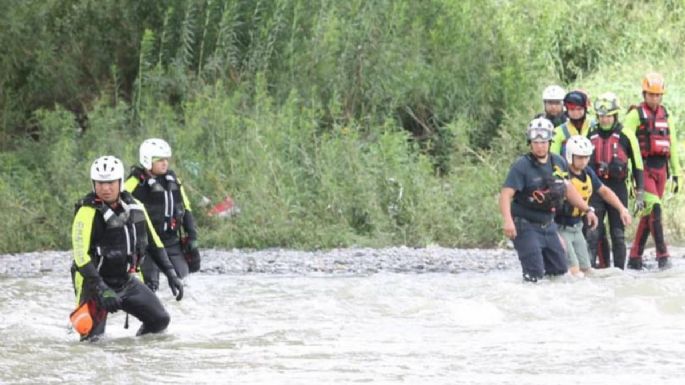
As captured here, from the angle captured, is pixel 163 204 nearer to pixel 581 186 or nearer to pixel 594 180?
pixel 581 186

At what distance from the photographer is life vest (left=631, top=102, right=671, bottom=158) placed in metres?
14.8

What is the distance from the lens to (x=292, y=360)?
10641 mm

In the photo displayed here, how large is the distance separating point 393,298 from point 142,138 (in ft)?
22.6

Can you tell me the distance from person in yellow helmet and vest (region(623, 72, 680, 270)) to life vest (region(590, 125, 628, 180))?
37 cm

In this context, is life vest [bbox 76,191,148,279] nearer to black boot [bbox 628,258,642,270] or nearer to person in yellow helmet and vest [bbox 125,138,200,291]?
person in yellow helmet and vest [bbox 125,138,200,291]

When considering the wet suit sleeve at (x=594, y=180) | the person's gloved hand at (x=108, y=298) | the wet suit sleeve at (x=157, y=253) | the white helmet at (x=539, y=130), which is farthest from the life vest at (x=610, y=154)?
the person's gloved hand at (x=108, y=298)

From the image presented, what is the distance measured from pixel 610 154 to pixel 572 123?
18.7 inches

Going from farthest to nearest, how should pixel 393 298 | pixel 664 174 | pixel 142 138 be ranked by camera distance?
pixel 142 138 < pixel 664 174 < pixel 393 298

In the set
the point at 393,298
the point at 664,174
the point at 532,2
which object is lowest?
the point at 393,298

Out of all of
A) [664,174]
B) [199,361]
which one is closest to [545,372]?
[199,361]

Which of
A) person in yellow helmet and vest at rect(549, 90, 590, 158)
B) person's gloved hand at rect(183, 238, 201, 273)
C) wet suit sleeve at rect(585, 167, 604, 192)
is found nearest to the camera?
person's gloved hand at rect(183, 238, 201, 273)

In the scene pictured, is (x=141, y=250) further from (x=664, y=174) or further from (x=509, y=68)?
(x=509, y=68)

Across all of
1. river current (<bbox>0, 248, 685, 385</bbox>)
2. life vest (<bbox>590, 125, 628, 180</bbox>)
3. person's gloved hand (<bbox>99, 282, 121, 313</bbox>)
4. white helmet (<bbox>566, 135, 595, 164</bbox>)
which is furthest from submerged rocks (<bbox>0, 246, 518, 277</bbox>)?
A: person's gloved hand (<bbox>99, 282, 121, 313</bbox>)

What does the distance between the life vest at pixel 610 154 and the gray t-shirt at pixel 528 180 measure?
1.59 m
